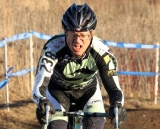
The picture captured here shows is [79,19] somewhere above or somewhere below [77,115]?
above

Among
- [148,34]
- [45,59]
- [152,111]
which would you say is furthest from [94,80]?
[148,34]

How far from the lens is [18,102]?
1222 centimetres

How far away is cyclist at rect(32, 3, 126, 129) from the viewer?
4262mm

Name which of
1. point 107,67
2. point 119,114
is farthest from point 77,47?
point 119,114

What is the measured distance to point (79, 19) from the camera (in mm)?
4305

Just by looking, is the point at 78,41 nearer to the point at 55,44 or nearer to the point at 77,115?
the point at 55,44

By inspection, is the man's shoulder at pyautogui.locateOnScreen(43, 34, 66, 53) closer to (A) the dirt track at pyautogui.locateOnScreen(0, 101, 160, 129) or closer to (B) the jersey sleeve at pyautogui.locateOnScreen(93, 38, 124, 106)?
(B) the jersey sleeve at pyautogui.locateOnScreen(93, 38, 124, 106)

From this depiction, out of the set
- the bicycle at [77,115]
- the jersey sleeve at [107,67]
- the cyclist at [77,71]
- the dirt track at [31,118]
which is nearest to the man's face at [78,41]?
the cyclist at [77,71]

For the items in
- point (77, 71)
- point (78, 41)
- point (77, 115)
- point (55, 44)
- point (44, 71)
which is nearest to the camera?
point (77, 115)

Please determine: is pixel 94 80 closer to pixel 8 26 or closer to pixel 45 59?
pixel 45 59

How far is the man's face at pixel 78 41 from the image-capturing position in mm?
4227

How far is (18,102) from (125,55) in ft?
13.6

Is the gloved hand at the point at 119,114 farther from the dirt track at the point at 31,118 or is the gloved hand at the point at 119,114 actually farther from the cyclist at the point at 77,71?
the dirt track at the point at 31,118

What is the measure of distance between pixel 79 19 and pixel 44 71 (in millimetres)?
711
